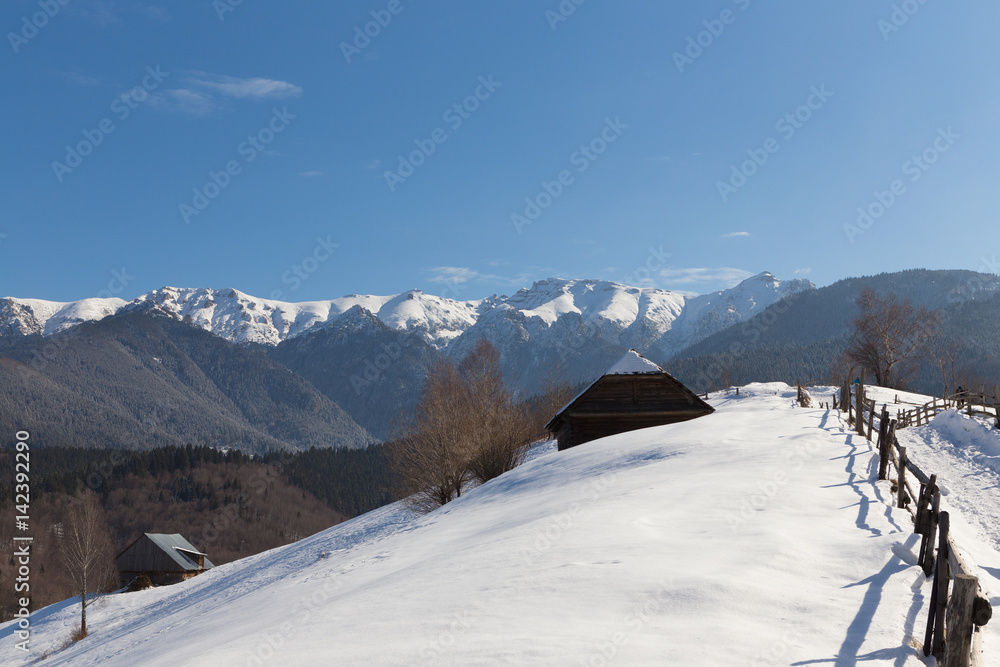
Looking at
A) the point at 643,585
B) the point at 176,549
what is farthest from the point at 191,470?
the point at 643,585

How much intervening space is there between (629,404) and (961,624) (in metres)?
27.9

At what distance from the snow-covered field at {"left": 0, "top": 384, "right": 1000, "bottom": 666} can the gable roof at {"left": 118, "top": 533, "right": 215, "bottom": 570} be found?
180 feet

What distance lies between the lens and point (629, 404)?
3281cm

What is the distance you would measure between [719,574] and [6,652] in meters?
43.5

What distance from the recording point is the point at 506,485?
21.1m

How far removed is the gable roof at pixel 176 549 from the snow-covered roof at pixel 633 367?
161 ft

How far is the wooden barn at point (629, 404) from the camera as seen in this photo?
32.6m

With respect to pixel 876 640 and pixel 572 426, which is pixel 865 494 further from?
pixel 572 426

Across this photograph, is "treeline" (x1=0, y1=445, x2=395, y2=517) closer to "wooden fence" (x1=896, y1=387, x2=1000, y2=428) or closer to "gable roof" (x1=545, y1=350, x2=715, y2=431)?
"gable roof" (x1=545, y1=350, x2=715, y2=431)

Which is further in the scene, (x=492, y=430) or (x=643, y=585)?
(x=492, y=430)

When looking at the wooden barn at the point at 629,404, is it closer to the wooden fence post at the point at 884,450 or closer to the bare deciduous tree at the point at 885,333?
the wooden fence post at the point at 884,450

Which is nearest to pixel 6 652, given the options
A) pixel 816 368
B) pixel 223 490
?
pixel 223 490

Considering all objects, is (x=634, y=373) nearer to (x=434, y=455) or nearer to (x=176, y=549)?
(x=434, y=455)

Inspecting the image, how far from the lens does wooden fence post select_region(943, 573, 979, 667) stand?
5.08 meters
